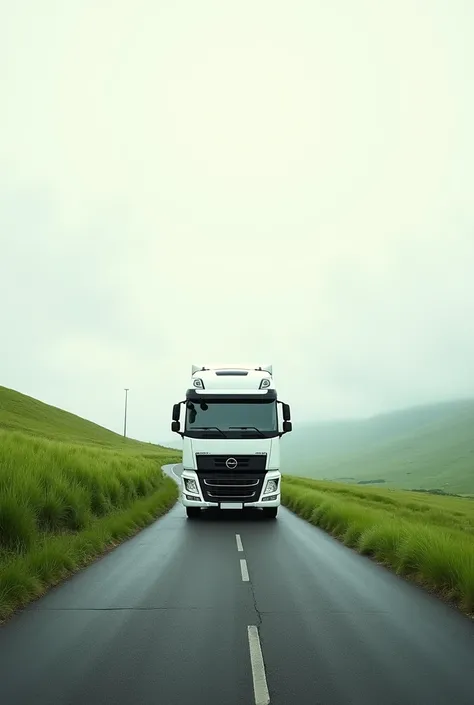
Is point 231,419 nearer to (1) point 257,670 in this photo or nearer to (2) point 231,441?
(2) point 231,441

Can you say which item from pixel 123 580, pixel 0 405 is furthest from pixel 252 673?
pixel 0 405

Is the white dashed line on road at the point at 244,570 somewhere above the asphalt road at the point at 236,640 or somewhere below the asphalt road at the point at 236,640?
above

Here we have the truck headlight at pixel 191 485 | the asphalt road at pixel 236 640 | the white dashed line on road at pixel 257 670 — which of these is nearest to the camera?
the white dashed line on road at pixel 257 670

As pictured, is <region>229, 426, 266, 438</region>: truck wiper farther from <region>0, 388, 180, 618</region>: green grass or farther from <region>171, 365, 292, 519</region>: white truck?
<region>0, 388, 180, 618</region>: green grass

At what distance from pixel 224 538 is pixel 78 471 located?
4411 millimetres

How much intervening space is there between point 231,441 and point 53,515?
21.1 feet

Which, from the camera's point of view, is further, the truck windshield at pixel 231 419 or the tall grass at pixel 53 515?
the truck windshield at pixel 231 419

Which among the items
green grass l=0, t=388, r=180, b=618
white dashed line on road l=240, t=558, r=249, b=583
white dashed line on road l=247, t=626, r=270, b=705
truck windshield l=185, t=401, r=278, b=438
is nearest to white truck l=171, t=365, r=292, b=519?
truck windshield l=185, t=401, r=278, b=438

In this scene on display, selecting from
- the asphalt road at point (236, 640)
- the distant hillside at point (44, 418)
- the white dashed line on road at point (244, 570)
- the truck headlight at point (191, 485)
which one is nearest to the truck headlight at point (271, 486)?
the truck headlight at point (191, 485)

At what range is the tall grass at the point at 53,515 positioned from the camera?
8555 mm

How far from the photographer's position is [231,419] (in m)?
18.0

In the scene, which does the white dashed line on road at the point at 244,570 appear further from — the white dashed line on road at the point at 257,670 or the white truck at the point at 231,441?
the white truck at the point at 231,441

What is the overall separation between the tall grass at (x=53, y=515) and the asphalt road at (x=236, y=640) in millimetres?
411

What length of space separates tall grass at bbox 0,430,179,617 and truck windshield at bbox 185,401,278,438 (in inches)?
122
